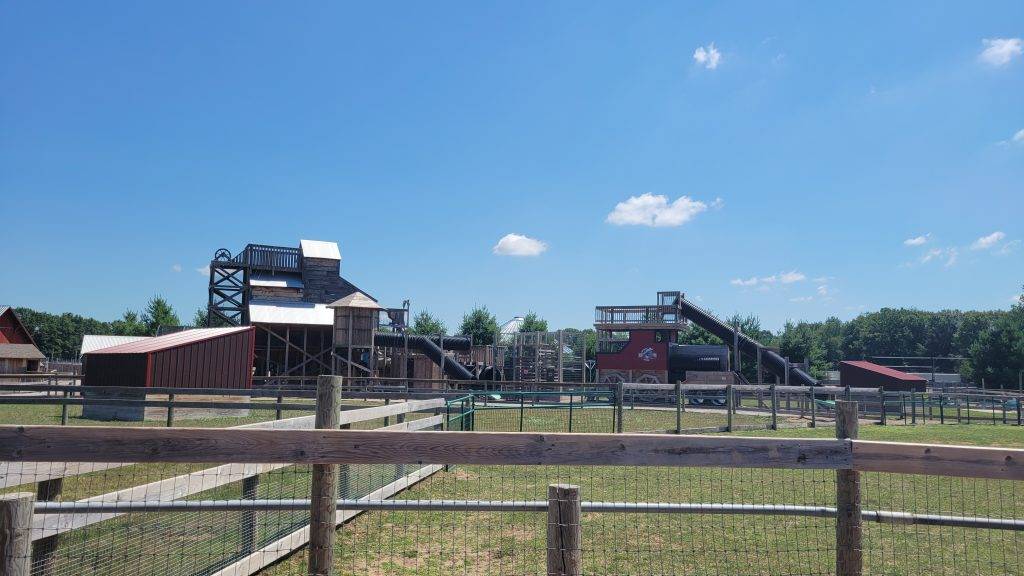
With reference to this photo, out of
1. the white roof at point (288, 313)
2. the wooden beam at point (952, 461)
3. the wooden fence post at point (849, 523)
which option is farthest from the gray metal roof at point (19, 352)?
the wooden beam at point (952, 461)

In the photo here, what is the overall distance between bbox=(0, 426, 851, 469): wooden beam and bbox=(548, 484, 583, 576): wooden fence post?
0.18 m

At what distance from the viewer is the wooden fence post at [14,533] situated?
326 cm

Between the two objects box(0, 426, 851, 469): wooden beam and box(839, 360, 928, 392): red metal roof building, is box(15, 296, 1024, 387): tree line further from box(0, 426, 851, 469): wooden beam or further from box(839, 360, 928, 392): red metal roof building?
box(0, 426, 851, 469): wooden beam

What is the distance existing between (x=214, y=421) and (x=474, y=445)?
1706cm

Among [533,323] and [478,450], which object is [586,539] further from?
[533,323]

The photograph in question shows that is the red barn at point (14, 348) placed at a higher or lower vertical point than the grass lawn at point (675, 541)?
higher

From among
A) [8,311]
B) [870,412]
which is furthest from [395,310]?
[8,311]

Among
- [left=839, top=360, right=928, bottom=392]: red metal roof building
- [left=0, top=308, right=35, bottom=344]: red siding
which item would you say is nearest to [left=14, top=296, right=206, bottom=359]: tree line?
[left=0, top=308, right=35, bottom=344]: red siding

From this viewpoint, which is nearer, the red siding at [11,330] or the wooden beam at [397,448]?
the wooden beam at [397,448]

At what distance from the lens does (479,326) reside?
63.5 m

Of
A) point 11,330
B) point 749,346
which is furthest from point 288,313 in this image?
point 749,346

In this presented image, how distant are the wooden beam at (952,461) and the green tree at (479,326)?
59.0 meters

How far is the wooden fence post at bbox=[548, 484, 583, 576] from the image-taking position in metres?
3.45

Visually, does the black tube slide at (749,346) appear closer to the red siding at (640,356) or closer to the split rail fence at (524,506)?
the red siding at (640,356)
